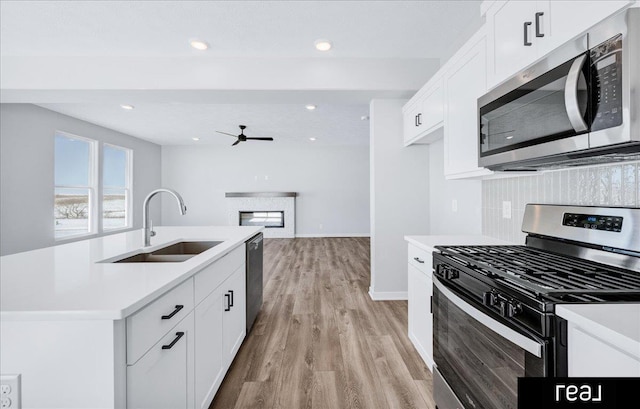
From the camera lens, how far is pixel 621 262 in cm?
111

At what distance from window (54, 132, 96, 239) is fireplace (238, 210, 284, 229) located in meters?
3.57

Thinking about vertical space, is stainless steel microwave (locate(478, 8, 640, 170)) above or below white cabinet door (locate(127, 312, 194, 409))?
above

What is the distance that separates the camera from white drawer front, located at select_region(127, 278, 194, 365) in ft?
2.88

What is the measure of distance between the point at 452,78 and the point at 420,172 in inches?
57.8

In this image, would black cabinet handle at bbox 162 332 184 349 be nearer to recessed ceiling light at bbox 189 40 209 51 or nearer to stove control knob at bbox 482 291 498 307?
stove control knob at bbox 482 291 498 307

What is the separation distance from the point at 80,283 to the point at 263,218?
24.7 ft

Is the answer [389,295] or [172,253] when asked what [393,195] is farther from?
[172,253]

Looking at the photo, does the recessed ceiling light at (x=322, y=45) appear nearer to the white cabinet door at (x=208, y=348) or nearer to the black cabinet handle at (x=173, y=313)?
the white cabinet door at (x=208, y=348)

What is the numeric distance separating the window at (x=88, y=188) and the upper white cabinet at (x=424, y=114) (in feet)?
19.3

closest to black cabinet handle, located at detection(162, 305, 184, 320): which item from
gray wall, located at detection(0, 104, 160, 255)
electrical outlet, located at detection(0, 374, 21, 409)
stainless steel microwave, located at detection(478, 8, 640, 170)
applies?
electrical outlet, located at detection(0, 374, 21, 409)

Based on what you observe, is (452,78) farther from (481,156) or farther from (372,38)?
(372,38)

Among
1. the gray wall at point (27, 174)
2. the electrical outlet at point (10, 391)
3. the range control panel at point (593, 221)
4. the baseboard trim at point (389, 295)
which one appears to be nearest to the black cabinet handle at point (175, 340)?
the electrical outlet at point (10, 391)

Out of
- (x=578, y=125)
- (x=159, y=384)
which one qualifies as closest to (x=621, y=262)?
(x=578, y=125)

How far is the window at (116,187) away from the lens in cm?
639
